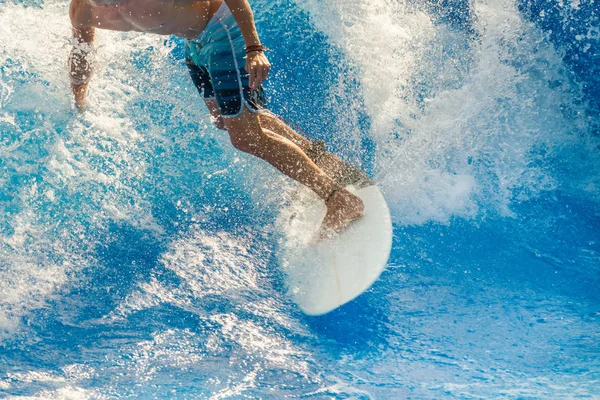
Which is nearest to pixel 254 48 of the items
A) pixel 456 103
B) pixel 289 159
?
pixel 289 159

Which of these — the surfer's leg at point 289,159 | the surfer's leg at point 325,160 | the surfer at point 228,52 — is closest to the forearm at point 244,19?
the surfer at point 228,52

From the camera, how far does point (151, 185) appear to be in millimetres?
2996

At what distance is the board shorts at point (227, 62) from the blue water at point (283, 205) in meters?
0.66

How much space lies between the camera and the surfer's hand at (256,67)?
2.11 m

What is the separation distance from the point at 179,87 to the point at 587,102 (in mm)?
2358

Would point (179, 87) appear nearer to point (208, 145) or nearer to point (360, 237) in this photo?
point (208, 145)

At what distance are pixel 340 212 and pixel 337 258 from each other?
203mm

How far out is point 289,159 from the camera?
241cm

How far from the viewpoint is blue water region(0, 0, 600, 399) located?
203cm

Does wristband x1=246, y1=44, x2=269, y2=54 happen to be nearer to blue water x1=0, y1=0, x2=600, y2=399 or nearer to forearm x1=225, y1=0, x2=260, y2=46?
forearm x1=225, y1=0, x2=260, y2=46

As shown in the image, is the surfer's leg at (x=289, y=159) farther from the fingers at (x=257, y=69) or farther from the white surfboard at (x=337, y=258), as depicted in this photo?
the fingers at (x=257, y=69)

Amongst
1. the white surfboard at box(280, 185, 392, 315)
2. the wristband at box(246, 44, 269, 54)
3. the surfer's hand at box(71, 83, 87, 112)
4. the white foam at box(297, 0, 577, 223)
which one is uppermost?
the white foam at box(297, 0, 577, 223)

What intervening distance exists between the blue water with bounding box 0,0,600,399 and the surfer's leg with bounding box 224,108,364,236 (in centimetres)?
37

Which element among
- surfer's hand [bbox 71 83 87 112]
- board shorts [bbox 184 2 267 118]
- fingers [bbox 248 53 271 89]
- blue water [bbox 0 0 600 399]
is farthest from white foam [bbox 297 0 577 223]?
surfer's hand [bbox 71 83 87 112]
